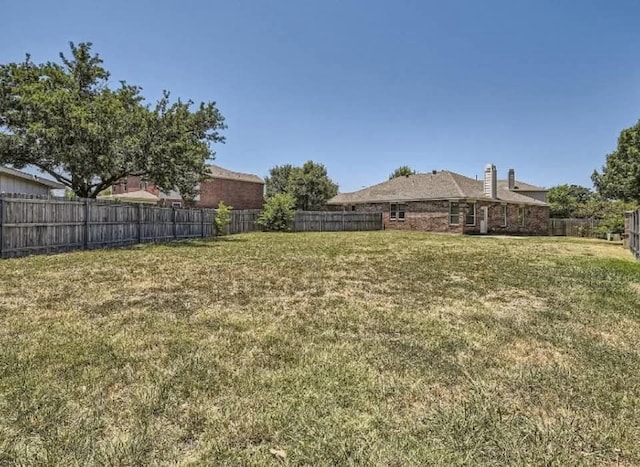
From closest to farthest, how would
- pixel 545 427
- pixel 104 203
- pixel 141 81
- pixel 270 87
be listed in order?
pixel 545 427 < pixel 104 203 < pixel 141 81 < pixel 270 87

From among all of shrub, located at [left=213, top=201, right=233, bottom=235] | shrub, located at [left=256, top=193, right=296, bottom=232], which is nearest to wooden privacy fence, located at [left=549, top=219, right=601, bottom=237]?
shrub, located at [left=256, top=193, right=296, bottom=232]

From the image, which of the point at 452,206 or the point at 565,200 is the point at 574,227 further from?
the point at 565,200

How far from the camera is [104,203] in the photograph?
13180mm

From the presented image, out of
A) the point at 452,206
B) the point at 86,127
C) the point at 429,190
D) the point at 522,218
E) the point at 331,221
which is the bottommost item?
the point at 331,221

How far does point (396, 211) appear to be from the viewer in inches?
1084

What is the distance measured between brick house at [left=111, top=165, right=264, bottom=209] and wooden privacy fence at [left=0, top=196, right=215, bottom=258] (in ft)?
52.5

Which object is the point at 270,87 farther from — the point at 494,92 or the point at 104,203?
the point at 494,92

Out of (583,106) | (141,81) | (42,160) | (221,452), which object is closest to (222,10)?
(141,81)

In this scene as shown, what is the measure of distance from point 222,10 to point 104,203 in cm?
745

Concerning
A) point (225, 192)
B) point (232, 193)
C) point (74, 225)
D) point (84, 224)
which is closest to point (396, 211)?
point (232, 193)

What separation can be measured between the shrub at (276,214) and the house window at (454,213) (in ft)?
33.4

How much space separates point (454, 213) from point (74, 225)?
2032 centimetres

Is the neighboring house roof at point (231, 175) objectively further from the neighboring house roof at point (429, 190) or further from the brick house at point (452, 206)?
the brick house at point (452, 206)

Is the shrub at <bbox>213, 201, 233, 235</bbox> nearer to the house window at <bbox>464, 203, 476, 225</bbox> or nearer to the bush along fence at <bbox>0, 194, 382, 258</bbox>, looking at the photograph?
the bush along fence at <bbox>0, 194, 382, 258</bbox>
